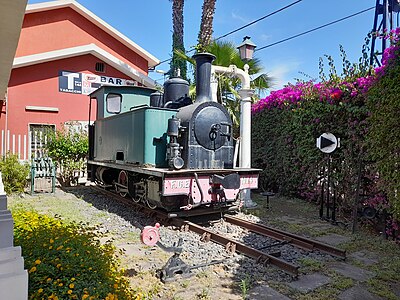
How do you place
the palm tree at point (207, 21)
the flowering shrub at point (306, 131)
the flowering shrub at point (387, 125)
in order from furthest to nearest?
1. the palm tree at point (207, 21)
2. the flowering shrub at point (306, 131)
3. the flowering shrub at point (387, 125)

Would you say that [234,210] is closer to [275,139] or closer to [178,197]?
[178,197]

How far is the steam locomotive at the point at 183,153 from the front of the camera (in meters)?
5.21

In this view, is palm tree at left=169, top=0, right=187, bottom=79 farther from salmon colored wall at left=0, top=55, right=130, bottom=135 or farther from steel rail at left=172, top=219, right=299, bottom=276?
steel rail at left=172, top=219, right=299, bottom=276

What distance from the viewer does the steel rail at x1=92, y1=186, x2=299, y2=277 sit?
3570 millimetres

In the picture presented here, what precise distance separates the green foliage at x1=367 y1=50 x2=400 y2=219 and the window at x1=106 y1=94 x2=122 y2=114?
539 centimetres

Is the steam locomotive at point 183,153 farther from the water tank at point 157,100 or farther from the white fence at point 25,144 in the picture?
the white fence at point 25,144

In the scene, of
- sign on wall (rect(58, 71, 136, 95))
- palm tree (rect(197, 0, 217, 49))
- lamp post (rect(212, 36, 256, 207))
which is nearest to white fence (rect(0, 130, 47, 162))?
sign on wall (rect(58, 71, 136, 95))

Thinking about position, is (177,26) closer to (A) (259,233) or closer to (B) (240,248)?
(A) (259,233)

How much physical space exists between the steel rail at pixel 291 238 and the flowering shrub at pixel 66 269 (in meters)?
2.65

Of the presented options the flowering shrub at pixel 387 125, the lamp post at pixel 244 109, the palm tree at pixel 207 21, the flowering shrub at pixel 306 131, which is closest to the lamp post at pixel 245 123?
the lamp post at pixel 244 109

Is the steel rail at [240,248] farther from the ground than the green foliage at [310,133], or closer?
closer

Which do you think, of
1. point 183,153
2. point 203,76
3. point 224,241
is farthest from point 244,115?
point 224,241

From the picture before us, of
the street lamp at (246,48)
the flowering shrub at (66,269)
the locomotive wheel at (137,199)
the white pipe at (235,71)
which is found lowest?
the locomotive wheel at (137,199)

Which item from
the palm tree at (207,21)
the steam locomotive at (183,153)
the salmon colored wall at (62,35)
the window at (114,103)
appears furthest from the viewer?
the salmon colored wall at (62,35)
